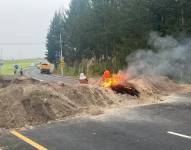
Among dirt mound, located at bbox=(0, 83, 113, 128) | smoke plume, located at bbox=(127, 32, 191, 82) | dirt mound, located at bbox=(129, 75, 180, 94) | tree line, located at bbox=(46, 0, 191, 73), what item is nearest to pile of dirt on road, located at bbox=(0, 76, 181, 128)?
dirt mound, located at bbox=(0, 83, 113, 128)

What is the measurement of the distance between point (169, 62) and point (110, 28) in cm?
1637

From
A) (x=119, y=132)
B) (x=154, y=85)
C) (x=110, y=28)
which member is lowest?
(x=119, y=132)

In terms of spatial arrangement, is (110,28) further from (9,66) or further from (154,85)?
(9,66)

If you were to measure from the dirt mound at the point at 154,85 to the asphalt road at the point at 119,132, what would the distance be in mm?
4310

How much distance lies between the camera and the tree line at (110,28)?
31.4 meters

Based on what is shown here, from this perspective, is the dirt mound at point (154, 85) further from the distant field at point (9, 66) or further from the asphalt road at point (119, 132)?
the distant field at point (9, 66)

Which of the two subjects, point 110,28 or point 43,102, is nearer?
point 43,102

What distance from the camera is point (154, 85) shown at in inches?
837

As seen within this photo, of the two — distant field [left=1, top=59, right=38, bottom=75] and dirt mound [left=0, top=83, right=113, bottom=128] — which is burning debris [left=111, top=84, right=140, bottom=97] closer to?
dirt mound [left=0, top=83, right=113, bottom=128]

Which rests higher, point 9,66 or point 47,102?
point 47,102

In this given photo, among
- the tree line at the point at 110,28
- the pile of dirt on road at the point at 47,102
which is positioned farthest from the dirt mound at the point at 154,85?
the tree line at the point at 110,28

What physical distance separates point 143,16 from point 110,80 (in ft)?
47.1

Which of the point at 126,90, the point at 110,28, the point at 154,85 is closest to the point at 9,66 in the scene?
the point at 110,28

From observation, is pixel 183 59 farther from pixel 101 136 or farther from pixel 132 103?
pixel 101 136
